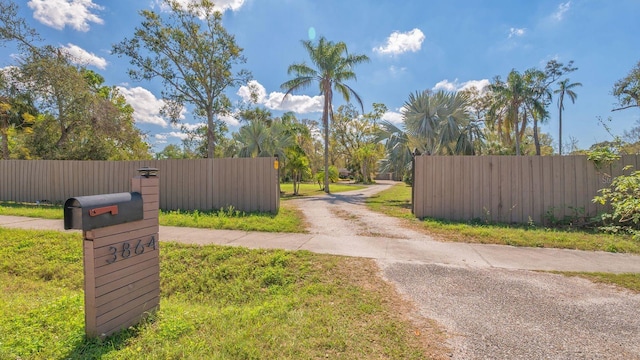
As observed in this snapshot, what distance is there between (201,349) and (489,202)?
739 centimetres

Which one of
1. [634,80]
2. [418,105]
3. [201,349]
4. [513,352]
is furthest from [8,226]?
[634,80]

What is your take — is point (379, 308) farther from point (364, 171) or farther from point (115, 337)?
point (364, 171)

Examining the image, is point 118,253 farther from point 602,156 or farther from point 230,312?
point 602,156

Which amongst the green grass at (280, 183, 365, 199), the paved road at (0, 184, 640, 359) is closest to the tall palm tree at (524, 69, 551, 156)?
the green grass at (280, 183, 365, 199)

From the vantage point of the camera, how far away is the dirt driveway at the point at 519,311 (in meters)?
2.25

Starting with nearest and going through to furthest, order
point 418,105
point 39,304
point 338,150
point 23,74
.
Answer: point 39,304 < point 418,105 < point 23,74 < point 338,150

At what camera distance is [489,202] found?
7250 mm

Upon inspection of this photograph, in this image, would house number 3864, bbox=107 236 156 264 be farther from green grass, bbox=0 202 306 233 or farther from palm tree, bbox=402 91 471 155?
palm tree, bbox=402 91 471 155

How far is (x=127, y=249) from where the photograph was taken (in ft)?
8.62

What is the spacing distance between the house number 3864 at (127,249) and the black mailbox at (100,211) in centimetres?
24

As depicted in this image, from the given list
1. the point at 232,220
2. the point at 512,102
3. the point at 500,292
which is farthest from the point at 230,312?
the point at 512,102

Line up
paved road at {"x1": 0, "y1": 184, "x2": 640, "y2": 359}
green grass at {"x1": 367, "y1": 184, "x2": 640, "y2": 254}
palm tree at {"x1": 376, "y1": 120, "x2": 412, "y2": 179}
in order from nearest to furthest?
paved road at {"x1": 0, "y1": 184, "x2": 640, "y2": 359} < green grass at {"x1": 367, "y1": 184, "x2": 640, "y2": 254} < palm tree at {"x1": 376, "y1": 120, "x2": 412, "y2": 179}

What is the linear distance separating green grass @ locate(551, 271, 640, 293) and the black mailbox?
5364 mm

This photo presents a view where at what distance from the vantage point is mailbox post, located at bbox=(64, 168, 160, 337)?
2334 millimetres
